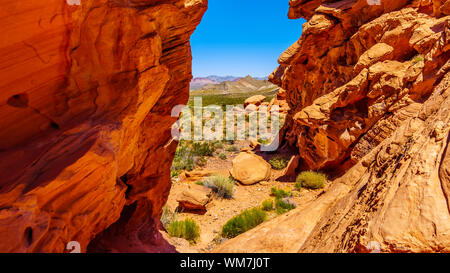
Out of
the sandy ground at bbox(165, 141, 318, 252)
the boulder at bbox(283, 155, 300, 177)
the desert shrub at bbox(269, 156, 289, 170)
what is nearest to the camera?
the sandy ground at bbox(165, 141, 318, 252)

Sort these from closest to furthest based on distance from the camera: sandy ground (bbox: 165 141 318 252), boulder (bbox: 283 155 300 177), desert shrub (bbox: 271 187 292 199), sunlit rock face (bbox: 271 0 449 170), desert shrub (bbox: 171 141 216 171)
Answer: sunlit rock face (bbox: 271 0 449 170) → sandy ground (bbox: 165 141 318 252) → desert shrub (bbox: 271 187 292 199) → boulder (bbox: 283 155 300 177) → desert shrub (bbox: 171 141 216 171)

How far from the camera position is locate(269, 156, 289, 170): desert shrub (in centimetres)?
1364

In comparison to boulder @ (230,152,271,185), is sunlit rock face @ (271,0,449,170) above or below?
above

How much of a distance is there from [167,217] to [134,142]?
191 inches

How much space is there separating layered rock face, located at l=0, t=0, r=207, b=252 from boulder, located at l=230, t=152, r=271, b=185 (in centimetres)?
770

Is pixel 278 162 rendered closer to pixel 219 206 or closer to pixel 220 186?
pixel 220 186

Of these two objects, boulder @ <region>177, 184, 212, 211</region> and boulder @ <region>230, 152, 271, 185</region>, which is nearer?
boulder @ <region>177, 184, 212, 211</region>

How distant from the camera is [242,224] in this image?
26.3 ft

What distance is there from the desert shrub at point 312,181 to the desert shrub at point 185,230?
5267 mm

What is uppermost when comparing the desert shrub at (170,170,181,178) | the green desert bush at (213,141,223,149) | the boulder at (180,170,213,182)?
the boulder at (180,170,213,182)

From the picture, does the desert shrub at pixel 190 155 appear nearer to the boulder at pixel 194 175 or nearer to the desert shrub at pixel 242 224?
the boulder at pixel 194 175

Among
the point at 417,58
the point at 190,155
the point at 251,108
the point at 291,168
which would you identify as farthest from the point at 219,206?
the point at 251,108

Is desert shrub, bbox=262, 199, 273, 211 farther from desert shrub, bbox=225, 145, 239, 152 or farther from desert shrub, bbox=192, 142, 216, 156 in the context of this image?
desert shrub, bbox=225, 145, 239, 152

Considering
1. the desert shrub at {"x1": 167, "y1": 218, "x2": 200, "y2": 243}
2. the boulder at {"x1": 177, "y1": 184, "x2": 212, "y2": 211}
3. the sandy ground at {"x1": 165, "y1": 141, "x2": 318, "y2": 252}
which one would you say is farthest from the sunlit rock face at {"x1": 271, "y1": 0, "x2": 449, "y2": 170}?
the desert shrub at {"x1": 167, "y1": 218, "x2": 200, "y2": 243}
